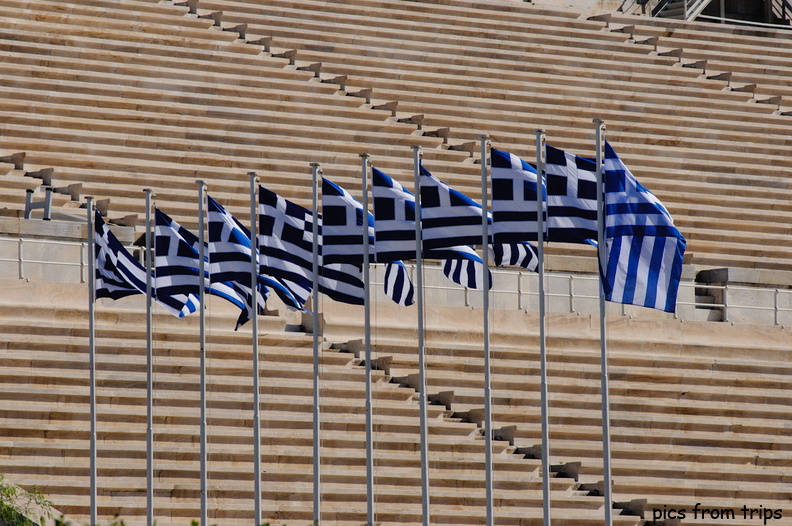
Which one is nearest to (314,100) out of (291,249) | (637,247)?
(291,249)

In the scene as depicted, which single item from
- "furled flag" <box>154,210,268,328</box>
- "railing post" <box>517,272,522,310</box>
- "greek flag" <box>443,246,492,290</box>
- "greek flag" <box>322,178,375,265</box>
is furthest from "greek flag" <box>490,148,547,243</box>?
"railing post" <box>517,272,522,310</box>

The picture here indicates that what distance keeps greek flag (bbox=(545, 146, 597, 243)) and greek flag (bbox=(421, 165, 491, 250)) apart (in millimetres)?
812

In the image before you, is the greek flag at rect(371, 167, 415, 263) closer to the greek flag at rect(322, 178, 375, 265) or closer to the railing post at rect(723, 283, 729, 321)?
the greek flag at rect(322, 178, 375, 265)

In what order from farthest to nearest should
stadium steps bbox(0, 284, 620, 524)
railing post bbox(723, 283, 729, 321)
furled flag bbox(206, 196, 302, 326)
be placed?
1. railing post bbox(723, 283, 729, 321)
2. stadium steps bbox(0, 284, 620, 524)
3. furled flag bbox(206, 196, 302, 326)

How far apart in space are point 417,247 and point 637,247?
2233 millimetres

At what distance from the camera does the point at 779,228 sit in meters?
26.4

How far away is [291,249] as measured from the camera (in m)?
15.6

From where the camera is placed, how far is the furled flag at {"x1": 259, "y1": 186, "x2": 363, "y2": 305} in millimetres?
15531

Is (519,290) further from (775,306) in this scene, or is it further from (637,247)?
(637,247)

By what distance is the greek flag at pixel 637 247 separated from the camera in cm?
1371

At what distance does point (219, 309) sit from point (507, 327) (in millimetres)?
3803

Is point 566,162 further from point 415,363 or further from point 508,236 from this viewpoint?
point 415,363

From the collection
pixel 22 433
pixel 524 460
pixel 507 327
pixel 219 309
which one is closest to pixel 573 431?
pixel 524 460

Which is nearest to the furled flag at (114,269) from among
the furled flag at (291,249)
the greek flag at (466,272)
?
the furled flag at (291,249)
